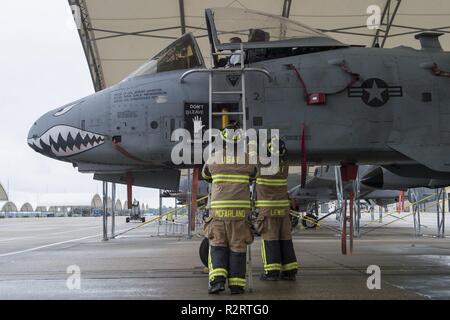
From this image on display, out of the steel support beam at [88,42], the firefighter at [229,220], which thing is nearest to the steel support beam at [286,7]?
Answer: the steel support beam at [88,42]

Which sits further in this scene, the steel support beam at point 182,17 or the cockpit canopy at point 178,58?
the steel support beam at point 182,17

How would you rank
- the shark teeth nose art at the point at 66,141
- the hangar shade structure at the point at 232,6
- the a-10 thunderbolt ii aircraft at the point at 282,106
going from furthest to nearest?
the hangar shade structure at the point at 232,6
the shark teeth nose art at the point at 66,141
the a-10 thunderbolt ii aircraft at the point at 282,106

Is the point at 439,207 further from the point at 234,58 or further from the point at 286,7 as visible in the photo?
the point at 234,58

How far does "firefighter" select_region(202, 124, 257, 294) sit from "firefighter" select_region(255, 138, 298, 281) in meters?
0.78

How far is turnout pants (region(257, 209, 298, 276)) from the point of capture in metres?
5.71

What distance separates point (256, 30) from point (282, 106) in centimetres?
121

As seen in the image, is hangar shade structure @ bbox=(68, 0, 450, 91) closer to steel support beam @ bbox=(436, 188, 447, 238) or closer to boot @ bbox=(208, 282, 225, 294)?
steel support beam @ bbox=(436, 188, 447, 238)

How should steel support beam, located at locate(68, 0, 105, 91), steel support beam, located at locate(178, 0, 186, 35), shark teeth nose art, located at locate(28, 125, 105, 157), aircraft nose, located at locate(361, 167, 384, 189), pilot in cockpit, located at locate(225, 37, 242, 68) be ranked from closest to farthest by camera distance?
shark teeth nose art, located at locate(28, 125, 105, 157)
pilot in cockpit, located at locate(225, 37, 242, 68)
aircraft nose, located at locate(361, 167, 384, 189)
steel support beam, located at locate(68, 0, 105, 91)
steel support beam, located at locate(178, 0, 186, 35)

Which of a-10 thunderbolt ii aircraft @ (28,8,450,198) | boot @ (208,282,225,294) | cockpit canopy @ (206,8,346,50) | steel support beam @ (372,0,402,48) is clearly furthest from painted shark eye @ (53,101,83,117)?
steel support beam @ (372,0,402,48)

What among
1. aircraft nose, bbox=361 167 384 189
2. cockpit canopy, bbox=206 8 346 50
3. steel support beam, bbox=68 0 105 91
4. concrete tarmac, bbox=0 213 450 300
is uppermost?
steel support beam, bbox=68 0 105 91

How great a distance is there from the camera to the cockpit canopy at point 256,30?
637 cm

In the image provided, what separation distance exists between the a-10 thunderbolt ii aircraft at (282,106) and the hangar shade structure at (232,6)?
8.64 metres

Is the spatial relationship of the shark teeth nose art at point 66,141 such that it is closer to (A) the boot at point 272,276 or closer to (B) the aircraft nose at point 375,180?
(A) the boot at point 272,276
